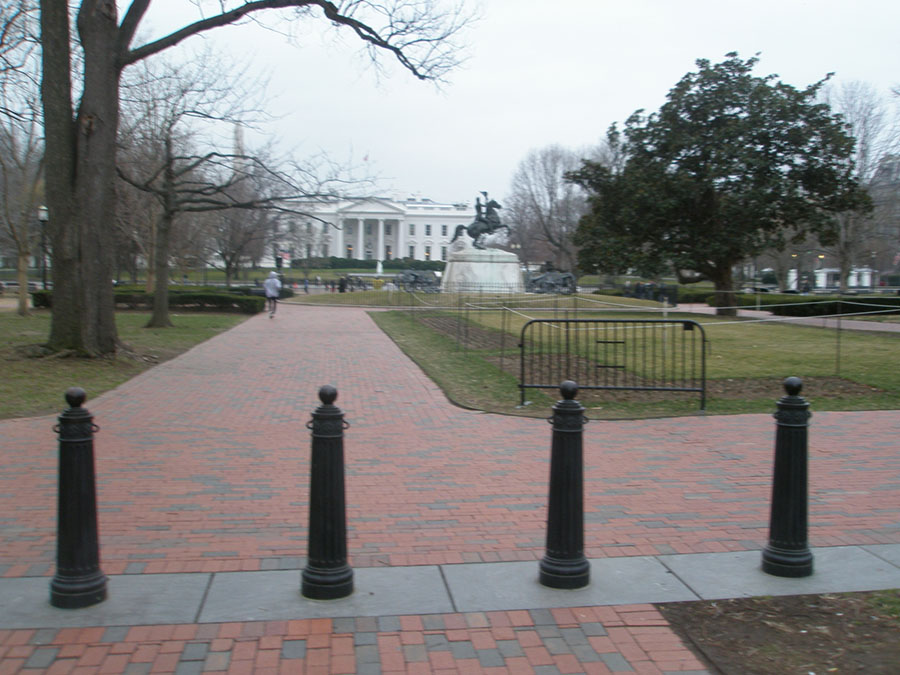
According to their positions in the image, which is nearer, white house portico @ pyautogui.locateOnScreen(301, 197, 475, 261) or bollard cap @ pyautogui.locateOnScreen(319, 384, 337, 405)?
bollard cap @ pyautogui.locateOnScreen(319, 384, 337, 405)

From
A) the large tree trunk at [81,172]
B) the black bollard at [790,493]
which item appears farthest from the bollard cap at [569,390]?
the large tree trunk at [81,172]

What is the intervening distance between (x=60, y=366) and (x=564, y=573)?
1186cm

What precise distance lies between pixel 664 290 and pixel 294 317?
61.7 ft

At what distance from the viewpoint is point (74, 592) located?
3973 mm

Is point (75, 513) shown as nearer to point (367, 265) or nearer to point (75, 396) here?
point (75, 396)

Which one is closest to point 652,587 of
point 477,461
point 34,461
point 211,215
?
point 477,461

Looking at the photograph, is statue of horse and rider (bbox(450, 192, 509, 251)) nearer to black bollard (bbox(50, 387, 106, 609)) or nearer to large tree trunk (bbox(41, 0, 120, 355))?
large tree trunk (bbox(41, 0, 120, 355))

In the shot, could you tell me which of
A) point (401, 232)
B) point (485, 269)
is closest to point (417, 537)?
point (485, 269)

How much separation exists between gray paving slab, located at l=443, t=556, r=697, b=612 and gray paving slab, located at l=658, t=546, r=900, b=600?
0.49 ft

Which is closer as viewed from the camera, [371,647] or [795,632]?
[371,647]

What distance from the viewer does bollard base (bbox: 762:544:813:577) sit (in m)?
4.52

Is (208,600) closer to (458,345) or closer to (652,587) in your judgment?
(652,587)

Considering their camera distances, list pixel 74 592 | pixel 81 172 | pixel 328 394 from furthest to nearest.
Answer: pixel 81 172, pixel 328 394, pixel 74 592

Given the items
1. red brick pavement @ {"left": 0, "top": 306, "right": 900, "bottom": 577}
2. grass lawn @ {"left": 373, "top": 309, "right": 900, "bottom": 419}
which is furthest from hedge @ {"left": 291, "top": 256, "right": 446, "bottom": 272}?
red brick pavement @ {"left": 0, "top": 306, "right": 900, "bottom": 577}
